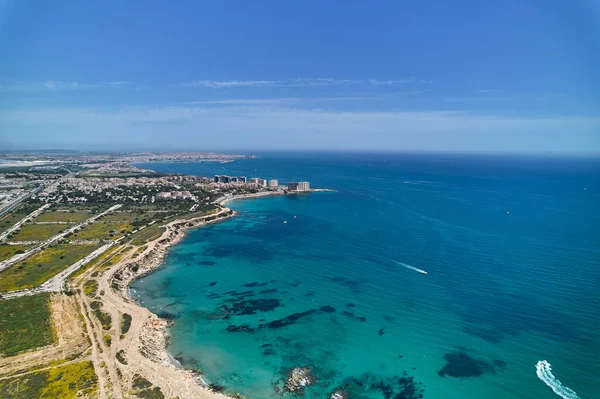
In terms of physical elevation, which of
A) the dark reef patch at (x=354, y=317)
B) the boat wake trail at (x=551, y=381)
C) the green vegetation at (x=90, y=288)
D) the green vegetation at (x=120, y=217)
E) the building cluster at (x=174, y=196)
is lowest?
the dark reef patch at (x=354, y=317)

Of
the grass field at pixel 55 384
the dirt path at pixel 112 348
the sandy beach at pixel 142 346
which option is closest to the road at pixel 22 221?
the sandy beach at pixel 142 346

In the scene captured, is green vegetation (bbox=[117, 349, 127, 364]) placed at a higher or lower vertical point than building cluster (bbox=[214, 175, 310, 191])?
lower

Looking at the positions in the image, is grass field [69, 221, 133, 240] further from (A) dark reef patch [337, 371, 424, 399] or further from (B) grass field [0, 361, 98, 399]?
(A) dark reef patch [337, 371, 424, 399]

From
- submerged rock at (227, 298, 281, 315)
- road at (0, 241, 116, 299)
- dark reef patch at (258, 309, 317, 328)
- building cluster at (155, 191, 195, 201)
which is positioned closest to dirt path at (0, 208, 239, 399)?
road at (0, 241, 116, 299)

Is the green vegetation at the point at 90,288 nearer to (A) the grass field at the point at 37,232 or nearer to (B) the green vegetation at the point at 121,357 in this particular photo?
(B) the green vegetation at the point at 121,357

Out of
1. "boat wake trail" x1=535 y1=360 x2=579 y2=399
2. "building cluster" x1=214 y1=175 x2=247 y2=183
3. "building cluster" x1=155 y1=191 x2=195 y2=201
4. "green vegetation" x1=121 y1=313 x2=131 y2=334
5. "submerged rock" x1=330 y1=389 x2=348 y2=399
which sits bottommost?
"submerged rock" x1=330 y1=389 x2=348 y2=399

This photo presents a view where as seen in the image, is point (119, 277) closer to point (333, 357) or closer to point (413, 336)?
point (333, 357)
